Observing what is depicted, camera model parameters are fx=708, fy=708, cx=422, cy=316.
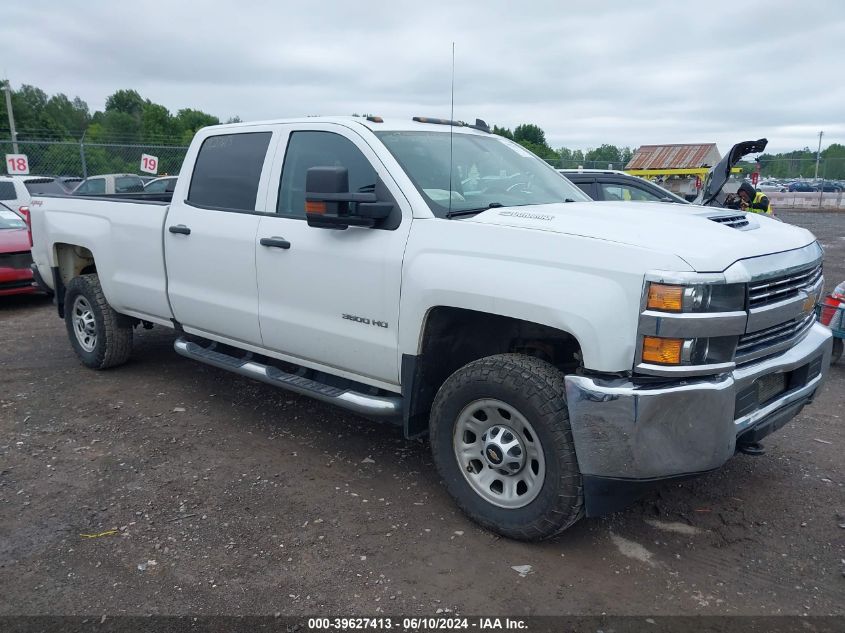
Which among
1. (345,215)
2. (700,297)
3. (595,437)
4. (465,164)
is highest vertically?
(465,164)

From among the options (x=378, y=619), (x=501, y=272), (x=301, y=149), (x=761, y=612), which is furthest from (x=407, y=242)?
(x=761, y=612)

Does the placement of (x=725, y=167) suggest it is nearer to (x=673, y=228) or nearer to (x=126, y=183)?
(x=673, y=228)

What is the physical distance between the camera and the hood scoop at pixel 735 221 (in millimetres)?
3570

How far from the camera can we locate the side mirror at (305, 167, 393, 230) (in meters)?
3.69

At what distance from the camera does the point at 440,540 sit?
3594mm

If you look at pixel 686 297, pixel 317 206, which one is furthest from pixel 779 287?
pixel 317 206

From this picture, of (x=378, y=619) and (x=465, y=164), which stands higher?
(x=465, y=164)

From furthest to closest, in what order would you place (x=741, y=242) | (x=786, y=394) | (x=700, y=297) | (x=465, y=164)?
(x=465, y=164), (x=786, y=394), (x=741, y=242), (x=700, y=297)

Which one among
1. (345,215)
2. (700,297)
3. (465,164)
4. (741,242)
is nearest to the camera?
(700,297)

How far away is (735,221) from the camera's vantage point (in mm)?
3650

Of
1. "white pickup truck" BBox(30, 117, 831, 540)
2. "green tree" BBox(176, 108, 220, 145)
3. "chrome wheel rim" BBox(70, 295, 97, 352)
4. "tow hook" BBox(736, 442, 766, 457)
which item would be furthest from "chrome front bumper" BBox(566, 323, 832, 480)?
"green tree" BBox(176, 108, 220, 145)

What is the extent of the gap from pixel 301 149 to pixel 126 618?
282 cm

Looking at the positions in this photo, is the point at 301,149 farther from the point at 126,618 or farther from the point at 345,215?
the point at 126,618

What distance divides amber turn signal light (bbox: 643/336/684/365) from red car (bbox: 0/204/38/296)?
865 cm
